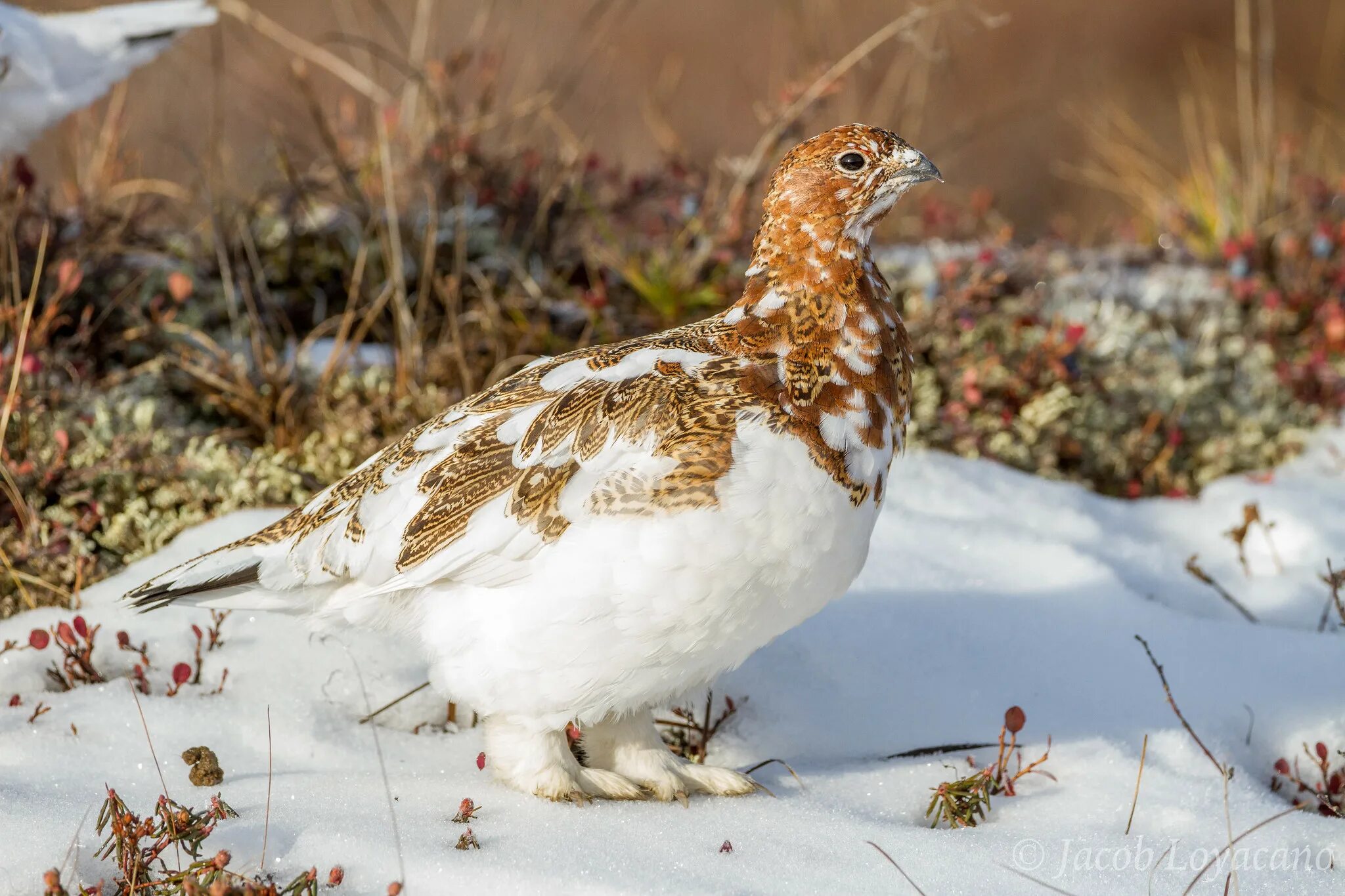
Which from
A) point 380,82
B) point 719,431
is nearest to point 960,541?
point 719,431

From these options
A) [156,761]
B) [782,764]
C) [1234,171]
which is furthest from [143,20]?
[1234,171]

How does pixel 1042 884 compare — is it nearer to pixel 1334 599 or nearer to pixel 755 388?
pixel 755 388

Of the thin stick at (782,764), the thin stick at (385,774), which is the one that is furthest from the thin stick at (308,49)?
the thin stick at (782,764)

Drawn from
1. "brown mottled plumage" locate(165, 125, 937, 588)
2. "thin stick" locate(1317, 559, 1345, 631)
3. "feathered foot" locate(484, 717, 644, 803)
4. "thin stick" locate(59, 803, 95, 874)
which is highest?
"brown mottled plumage" locate(165, 125, 937, 588)

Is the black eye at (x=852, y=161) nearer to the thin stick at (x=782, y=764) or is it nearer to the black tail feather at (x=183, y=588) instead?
the thin stick at (x=782, y=764)

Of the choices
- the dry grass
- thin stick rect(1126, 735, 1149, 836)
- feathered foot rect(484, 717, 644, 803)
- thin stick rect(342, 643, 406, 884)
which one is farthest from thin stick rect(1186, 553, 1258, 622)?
thin stick rect(342, 643, 406, 884)

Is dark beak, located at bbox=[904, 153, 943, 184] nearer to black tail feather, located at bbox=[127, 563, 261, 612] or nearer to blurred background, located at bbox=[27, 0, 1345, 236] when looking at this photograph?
black tail feather, located at bbox=[127, 563, 261, 612]
